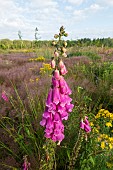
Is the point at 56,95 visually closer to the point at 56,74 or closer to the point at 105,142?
the point at 56,74

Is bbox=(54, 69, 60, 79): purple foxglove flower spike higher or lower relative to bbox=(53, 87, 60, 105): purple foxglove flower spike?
higher

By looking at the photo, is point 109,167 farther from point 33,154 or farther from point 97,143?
point 33,154

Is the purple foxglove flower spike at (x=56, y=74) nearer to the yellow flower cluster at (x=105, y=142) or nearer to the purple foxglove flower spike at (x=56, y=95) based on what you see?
the purple foxglove flower spike at (x=56, y=95)

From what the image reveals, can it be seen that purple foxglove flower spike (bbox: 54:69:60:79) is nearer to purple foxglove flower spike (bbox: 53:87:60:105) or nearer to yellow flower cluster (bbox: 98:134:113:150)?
purple foxglove flower spike (bbox: 53:87:60:105)

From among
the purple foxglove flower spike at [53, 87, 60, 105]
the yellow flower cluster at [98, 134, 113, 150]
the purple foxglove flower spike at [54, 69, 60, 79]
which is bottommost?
the yellow flower cluster at [98, 134, 113, 150]

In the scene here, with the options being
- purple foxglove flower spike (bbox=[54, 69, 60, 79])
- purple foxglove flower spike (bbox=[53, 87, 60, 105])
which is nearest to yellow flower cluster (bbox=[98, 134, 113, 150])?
purple foxglove flower spike (bbox=[53, 87, 60, 105])

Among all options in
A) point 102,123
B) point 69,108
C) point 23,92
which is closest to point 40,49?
point 23,92

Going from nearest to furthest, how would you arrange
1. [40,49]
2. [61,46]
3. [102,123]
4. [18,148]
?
[61,46] → [18,148] → [102,123] → [40,49]

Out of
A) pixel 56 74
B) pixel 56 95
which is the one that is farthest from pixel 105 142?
pixel 56 74

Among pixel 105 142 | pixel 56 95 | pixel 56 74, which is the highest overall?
pixel 56 74

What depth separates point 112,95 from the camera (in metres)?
5.14

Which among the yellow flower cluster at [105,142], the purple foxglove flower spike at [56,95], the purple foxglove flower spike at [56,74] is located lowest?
the yellow flower cluster at [105,142]

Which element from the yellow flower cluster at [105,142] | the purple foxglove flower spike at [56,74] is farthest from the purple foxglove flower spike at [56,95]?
the yellow flower cluster at [105,142]

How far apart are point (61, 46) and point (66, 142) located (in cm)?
181
